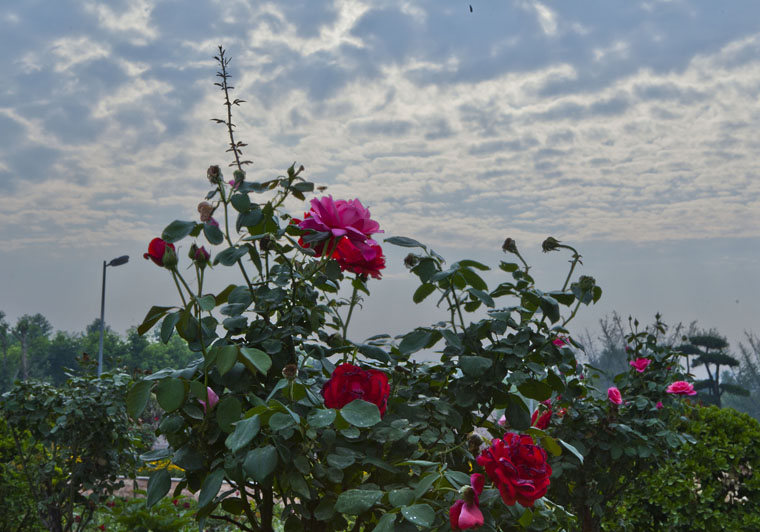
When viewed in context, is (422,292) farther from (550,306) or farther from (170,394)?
(170,394)

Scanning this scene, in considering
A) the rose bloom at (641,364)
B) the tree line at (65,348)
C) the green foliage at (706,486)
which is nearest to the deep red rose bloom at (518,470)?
the rose bloom at (641,364)

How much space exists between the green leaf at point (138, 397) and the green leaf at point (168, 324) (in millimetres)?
104

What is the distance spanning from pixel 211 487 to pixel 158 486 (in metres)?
0.19

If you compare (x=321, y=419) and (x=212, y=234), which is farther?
(x=212, y=234)

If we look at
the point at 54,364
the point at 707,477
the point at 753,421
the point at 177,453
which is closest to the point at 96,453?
the point at 177,453

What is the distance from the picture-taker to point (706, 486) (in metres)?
4.16

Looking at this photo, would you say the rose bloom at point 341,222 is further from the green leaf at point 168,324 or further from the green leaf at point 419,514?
the green leaf at point 419,514

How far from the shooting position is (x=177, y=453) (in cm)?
136

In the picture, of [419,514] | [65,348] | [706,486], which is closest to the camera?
[419,514]

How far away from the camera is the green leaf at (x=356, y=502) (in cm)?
118

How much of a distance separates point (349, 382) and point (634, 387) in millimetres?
2728

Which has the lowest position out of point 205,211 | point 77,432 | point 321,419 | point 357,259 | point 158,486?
point 77,432

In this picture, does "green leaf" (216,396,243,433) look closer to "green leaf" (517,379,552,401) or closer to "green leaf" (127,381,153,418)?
"green leaf" (127,381,153,418)

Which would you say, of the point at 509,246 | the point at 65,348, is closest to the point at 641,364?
the point at 509,246
